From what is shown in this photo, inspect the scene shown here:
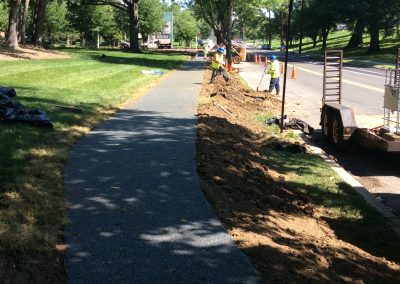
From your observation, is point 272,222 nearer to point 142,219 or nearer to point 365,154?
point 142,219

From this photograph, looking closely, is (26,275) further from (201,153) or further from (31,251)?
(201,153)

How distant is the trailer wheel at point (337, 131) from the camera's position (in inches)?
393

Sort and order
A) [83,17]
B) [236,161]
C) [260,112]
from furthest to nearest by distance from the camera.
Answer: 1. [83,17]
2. [260,112]
3. [236,161]

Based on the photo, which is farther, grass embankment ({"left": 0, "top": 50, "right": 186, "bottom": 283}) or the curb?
the curb

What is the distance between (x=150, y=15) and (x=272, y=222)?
6692 cm

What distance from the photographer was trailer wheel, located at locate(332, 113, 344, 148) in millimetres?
9985

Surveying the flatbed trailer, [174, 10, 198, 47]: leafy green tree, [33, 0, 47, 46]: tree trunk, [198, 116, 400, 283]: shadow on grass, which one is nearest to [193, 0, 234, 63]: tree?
[33, 0, 47, 46]: tree trunk

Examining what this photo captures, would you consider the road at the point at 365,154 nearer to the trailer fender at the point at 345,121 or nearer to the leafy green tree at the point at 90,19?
the trailer fender at the point at 345,121

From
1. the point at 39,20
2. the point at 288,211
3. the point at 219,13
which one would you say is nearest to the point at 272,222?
the point at 288,211

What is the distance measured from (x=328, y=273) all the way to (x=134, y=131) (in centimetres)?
623

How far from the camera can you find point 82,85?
57.7 feet

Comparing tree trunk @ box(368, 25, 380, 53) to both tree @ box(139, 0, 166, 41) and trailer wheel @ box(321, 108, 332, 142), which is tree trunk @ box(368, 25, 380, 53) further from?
trailer wheel @ box(321, 108, 332, 142)

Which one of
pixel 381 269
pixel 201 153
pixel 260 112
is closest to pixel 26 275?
pixel 381 269

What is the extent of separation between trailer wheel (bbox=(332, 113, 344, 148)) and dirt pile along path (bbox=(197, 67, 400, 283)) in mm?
1786
